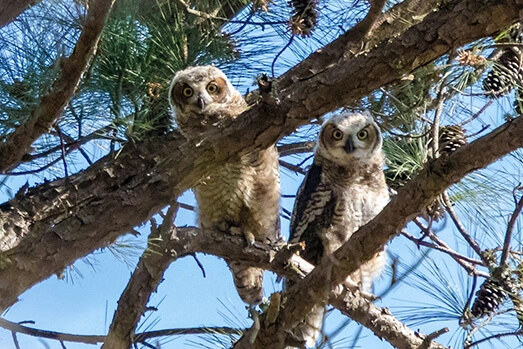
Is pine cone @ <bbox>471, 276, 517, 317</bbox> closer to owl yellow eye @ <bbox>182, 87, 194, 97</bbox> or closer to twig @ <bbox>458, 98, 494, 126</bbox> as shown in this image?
twig @ <bbox>458, 98, 494, 126</bbox>

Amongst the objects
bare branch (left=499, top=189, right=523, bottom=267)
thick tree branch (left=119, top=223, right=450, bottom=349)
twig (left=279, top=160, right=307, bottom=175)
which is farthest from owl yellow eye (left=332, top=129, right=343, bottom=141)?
bare branch (left=499, top=189, right=523, bottom=267)

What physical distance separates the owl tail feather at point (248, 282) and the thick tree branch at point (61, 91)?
1256 millimetres

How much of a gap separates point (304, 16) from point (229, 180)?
2.56 feet

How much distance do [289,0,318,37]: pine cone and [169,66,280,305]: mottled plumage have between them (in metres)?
0.40

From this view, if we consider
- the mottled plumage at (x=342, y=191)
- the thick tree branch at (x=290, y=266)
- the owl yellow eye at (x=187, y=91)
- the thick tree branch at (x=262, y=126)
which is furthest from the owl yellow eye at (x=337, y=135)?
the thick tree branch at (x=262, y=126)

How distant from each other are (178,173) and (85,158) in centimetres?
114

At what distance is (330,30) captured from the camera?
329 cm

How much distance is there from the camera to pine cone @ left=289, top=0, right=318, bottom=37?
3.09 meters

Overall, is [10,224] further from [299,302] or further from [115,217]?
[299,302]

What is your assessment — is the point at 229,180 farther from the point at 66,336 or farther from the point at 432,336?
the point at 432,336

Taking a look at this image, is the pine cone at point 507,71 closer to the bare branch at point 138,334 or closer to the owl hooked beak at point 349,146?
the owl hooked beak at point 349,146

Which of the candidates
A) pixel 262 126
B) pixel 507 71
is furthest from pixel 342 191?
pixel 262 126

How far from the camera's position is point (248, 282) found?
11.2 feet

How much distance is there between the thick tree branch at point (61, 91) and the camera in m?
1.82
